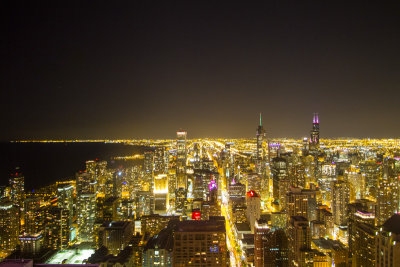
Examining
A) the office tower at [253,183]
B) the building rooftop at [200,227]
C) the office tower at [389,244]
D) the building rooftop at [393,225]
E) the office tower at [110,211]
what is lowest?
the office tower at [110,211]

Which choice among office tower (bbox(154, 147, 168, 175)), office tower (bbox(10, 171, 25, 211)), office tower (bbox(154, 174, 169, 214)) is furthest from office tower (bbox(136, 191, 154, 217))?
office tower (bbox(154, 147, 168, 175))

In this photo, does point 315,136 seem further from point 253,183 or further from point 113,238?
point 113,238

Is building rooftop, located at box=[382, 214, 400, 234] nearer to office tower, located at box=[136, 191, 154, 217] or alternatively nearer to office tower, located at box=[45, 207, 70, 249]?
office tower, located at box=[45, 207, 70, 249]

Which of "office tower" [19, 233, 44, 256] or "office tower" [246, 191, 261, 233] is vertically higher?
"office tower" [246, 191, 261, 233]

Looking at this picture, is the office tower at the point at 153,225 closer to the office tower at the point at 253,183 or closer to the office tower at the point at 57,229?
the office tower at the point at 57,229

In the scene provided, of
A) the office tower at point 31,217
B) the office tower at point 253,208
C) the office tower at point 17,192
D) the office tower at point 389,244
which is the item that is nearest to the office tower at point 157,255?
the office tower at point 389,244

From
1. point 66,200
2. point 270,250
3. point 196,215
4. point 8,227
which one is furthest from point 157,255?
point 66,200
